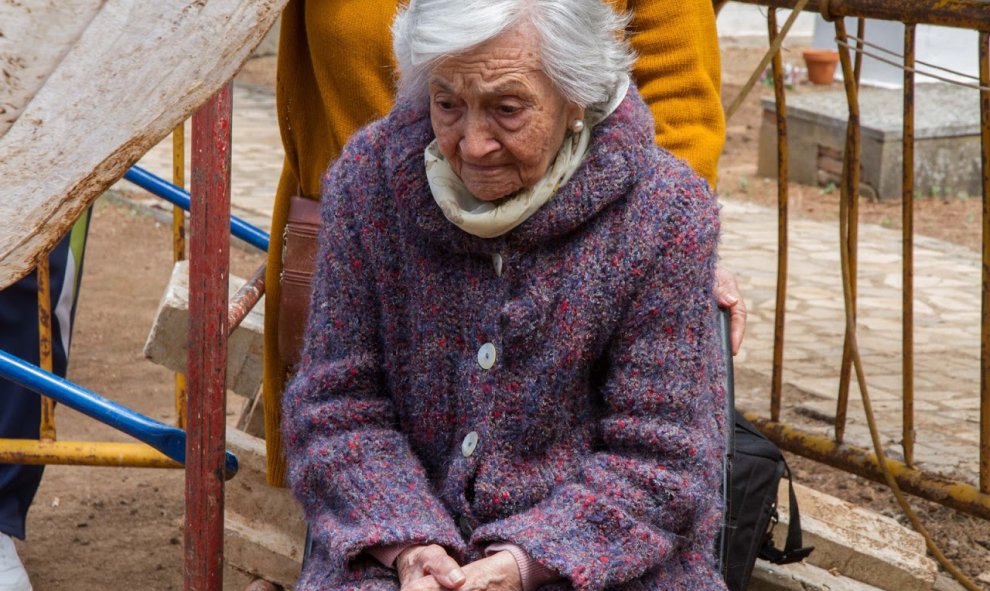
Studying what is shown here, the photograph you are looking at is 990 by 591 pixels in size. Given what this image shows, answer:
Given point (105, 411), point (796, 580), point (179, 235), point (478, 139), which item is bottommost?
point (796, 580)

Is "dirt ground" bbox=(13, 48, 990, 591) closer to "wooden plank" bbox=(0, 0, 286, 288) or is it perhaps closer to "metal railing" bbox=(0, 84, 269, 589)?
"metal railing" bbox=(0, 84, 269, 589)

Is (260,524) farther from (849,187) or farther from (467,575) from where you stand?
(849,187)

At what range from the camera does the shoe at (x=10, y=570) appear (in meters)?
3.17

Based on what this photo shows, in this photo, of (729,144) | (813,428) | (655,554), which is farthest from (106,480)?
(729,144)

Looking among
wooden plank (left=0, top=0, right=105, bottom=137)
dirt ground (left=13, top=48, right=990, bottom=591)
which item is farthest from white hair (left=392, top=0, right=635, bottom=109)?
dirt ground (left=13, top=48, right=990, bottom=591)

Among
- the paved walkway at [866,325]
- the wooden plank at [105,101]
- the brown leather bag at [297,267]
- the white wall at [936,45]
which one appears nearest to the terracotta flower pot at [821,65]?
the white wall at [936,45]

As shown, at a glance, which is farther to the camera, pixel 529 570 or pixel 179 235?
pixel 179 235

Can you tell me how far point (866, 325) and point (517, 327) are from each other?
448 cm

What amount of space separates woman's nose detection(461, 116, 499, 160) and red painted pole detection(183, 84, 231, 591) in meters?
0.42

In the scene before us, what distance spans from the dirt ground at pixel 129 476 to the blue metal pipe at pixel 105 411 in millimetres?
1088

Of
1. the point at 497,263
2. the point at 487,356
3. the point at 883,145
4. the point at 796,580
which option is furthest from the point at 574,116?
the point at 883,145

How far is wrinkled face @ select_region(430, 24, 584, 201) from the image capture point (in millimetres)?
→ 1967

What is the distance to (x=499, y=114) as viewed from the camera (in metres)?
2.00

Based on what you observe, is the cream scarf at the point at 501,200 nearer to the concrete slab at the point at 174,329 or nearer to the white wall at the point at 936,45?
the concrete slab at the point at 174,329
